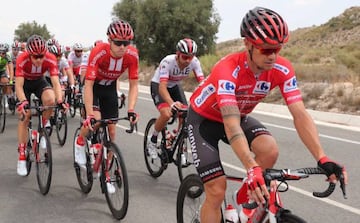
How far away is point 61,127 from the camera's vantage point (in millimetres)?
9188

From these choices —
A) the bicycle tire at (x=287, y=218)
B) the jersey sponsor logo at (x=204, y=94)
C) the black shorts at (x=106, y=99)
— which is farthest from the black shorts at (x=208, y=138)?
the black shorts at (x=106, y=99)

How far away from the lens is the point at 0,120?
1035 centimetres

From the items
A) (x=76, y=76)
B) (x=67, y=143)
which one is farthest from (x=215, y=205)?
(x=76, y=76)

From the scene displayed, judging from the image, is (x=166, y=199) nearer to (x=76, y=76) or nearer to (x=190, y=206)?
(x=190, y=206)

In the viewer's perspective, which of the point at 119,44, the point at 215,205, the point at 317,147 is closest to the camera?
the point at 317,147

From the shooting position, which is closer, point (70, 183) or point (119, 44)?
point (119, 44)

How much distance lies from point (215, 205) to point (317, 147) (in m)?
0.89

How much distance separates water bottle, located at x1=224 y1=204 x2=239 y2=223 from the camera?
3.31 meters

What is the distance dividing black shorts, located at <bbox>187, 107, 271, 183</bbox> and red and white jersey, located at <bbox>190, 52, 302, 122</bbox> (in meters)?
0.09

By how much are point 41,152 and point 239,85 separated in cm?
361

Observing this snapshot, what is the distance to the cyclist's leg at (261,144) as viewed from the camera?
349 centimetres

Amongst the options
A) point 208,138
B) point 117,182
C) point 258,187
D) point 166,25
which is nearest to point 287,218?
point 258,187

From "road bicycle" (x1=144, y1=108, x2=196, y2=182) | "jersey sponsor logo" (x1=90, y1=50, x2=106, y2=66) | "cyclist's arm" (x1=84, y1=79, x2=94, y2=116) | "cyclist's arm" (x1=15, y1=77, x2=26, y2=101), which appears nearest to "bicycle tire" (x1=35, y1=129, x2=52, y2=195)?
"cyclist's arm" (x1=15, y1=77, x2=26, y2=101)

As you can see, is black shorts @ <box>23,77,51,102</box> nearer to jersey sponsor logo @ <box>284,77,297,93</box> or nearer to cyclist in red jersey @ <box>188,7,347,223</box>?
cyclist in red jersey @ <box>188,7,347,223</box>
